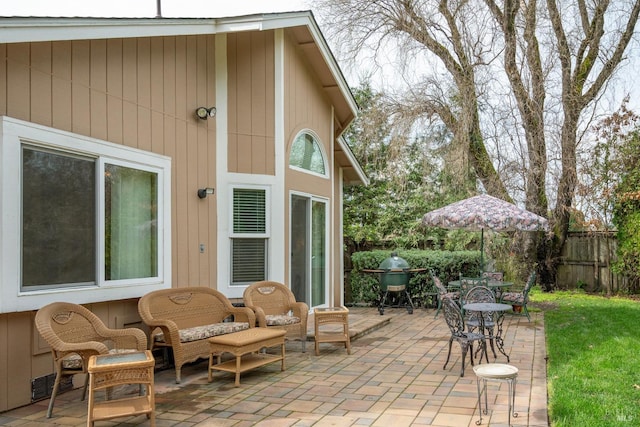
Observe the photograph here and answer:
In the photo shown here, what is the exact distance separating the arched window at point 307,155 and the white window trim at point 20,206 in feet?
8.68

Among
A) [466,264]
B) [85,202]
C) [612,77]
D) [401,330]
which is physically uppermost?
[612,77]

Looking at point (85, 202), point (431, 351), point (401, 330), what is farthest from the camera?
point (401, 330)

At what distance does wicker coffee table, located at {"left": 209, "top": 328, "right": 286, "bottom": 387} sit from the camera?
539 cm

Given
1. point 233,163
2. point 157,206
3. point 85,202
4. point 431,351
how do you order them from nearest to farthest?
point 85,202 < point 157,206 < point 431,351 < point 233,163

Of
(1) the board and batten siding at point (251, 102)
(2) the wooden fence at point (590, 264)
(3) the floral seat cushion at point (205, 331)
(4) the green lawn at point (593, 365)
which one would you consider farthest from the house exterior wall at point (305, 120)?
(2) the wooden fence at point (590, 264)

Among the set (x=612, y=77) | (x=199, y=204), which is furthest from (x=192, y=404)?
(x=612, y=77)

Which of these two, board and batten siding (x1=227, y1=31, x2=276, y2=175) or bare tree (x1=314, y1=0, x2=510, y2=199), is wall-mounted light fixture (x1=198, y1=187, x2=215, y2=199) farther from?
bare tree (x1=314, y1=0, x2=510, y2=199)

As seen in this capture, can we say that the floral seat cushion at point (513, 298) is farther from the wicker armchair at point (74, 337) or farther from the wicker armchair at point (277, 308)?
the wicker armchair at point (74, 337)

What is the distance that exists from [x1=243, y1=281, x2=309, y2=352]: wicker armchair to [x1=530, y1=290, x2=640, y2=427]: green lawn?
278 cm

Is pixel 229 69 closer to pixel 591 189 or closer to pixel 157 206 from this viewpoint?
pixel 157 206

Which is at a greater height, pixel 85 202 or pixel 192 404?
pixel 85 202

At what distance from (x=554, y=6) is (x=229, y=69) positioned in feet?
28.3

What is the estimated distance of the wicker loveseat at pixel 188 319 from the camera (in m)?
5.53

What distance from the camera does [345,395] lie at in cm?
501
